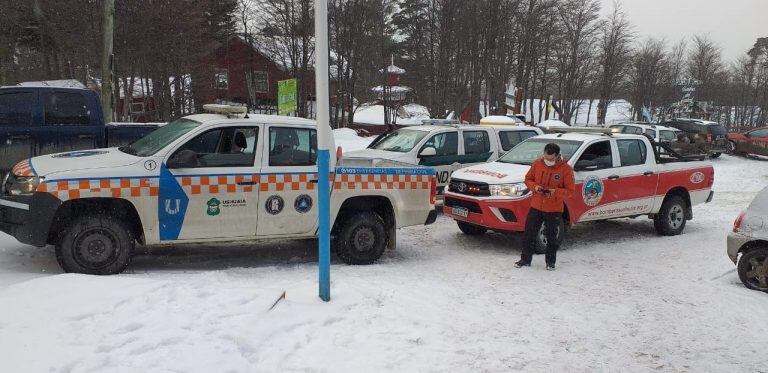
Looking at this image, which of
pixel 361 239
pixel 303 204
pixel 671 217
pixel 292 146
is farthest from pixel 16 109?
pixel 671 217

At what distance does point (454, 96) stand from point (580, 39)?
13270mm

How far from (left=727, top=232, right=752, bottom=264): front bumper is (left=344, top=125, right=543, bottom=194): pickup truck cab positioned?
5.26 metres

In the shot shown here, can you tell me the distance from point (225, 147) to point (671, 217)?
7996 millimetres

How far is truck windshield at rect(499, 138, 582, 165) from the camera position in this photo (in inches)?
361

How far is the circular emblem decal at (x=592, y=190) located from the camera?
8766mm

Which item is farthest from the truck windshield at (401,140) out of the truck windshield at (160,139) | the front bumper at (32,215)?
the front bumper at (32,215)

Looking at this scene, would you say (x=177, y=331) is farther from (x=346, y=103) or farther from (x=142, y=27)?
(x=346, y=103)

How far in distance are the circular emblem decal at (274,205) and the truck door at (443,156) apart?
15.6 ft

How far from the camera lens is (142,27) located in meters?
19.5

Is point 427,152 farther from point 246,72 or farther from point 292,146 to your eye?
point 246,72

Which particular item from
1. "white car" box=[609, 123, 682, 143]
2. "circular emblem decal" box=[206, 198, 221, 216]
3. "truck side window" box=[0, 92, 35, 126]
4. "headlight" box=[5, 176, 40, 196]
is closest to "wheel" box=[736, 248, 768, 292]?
"circular emblem decal" box=[206, 198, 221, 216]

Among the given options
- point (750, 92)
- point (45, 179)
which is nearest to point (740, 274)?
point (45, 179)

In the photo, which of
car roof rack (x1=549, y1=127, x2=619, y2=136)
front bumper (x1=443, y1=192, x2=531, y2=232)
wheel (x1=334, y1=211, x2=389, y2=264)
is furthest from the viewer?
car roof rack (x1=549, y1=127, x2=619, y2=136)

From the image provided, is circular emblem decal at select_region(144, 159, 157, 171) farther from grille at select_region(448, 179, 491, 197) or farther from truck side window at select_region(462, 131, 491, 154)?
truck side window at select_region(462, 131, 491, 154)
